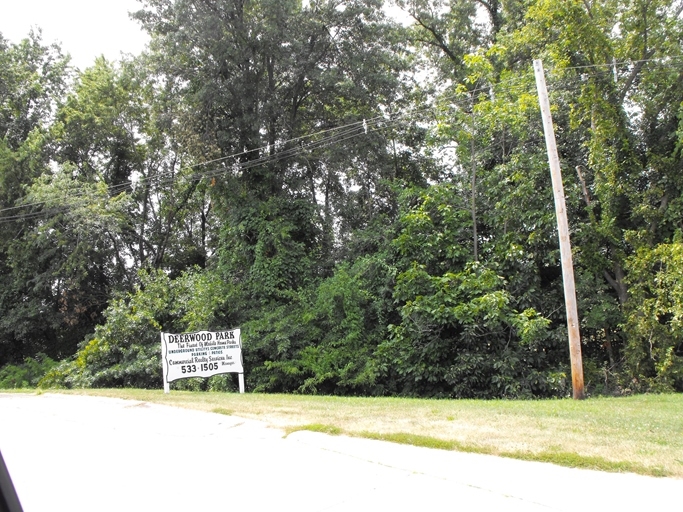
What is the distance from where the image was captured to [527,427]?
6941 millimetres

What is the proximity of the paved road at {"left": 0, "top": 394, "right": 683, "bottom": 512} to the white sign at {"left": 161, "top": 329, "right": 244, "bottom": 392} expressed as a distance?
5234 millimetres

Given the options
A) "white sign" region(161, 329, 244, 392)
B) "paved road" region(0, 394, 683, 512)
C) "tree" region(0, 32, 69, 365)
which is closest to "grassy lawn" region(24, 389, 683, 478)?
"paved road" region(0, 394, 683, 512)

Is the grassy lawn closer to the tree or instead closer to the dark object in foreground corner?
the dark object in foreground corner

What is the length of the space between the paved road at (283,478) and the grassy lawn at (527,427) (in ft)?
1.02

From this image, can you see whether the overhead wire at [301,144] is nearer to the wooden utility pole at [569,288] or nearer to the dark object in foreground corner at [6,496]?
the wooden utility pole at [569,288]

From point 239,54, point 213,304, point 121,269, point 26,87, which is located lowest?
point 213,304

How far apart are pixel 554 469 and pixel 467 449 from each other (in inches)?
40.8

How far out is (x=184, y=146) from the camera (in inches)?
977

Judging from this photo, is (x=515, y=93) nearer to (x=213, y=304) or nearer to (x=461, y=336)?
(x=461, y=336)

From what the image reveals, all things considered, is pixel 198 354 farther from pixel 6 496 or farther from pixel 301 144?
pixel 301 144

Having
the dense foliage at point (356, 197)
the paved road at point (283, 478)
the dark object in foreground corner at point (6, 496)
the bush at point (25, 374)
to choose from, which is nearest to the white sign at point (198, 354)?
the dense foliage at point (356, 197)

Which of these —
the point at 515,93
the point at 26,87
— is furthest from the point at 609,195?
the point at 26,87

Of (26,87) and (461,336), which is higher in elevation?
(26,87)

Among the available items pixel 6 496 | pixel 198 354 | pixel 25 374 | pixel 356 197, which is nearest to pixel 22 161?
pixel 25 374
